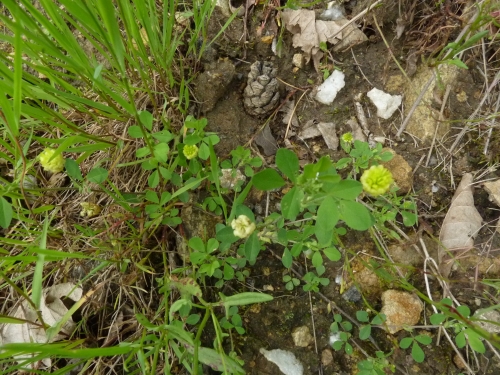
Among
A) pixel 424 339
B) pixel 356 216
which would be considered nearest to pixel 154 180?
pixel 356 216

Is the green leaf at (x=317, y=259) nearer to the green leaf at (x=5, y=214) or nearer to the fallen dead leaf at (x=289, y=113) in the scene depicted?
the fallen dead leaf at (x=289, y=113)

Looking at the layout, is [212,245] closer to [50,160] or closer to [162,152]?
[162,152]

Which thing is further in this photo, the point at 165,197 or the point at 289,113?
the point at 289,113

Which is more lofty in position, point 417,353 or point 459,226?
point 459,226

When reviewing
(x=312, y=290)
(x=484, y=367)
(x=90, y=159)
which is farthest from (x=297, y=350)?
(x=90, y=159)

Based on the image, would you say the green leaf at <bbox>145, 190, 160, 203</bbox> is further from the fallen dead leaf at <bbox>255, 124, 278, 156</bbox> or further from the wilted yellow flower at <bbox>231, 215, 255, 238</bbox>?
the fallen dead leaf at <bbox>255, 124, 278, 156</bbox>

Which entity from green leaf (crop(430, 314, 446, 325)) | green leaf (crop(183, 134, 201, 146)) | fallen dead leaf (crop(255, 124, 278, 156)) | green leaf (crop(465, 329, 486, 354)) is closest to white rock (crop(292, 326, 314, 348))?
green leaf (crop(430, 314, 446, 325))

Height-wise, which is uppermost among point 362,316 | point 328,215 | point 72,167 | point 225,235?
point 72,167
